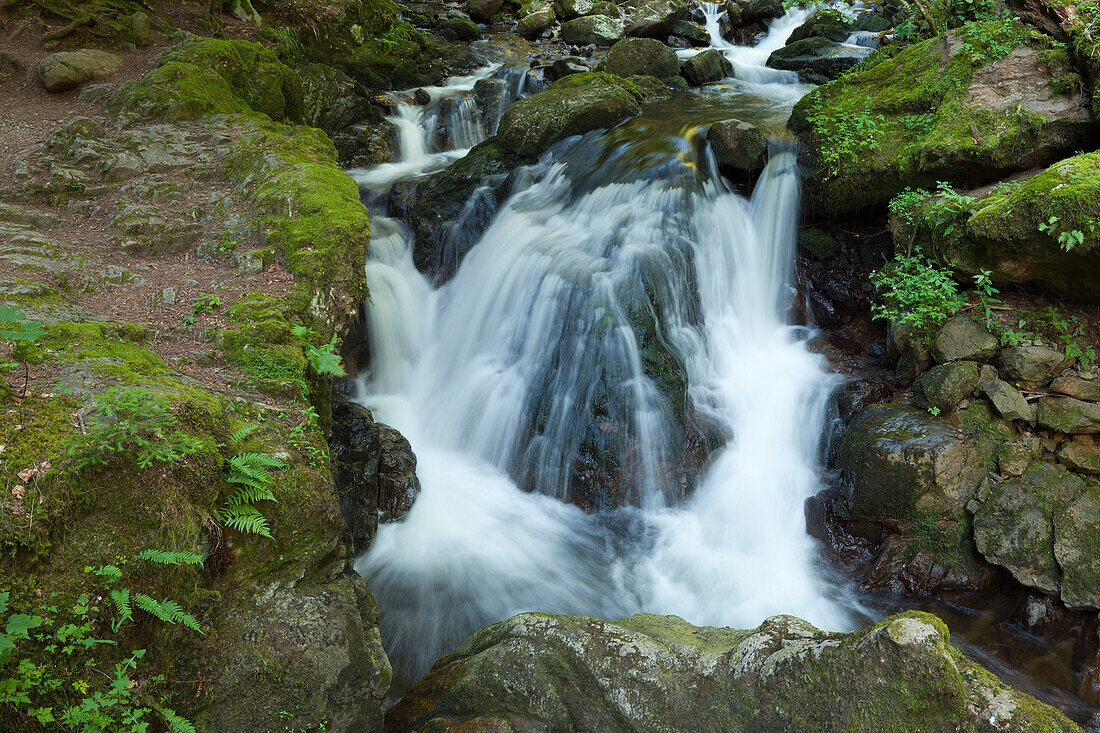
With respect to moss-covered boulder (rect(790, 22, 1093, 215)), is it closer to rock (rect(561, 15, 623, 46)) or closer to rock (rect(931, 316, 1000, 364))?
rock (rect(931, 316, 1000, 364))

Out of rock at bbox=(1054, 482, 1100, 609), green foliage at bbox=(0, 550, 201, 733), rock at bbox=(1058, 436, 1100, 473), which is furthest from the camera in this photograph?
rock at bbox=(1058, 436, 1100, 473)

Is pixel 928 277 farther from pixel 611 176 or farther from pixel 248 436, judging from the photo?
pixel 248 436

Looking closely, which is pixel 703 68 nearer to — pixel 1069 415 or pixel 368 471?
pixel 1069 415

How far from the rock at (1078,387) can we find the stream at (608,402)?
1.82m

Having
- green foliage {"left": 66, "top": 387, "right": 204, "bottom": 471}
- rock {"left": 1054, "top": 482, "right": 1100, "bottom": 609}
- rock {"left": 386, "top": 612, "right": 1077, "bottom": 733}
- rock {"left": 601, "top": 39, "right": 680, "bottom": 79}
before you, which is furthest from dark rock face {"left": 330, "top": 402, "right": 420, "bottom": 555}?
rock {"left": 601, "top": 39, "right": 680, "bottom": 79}

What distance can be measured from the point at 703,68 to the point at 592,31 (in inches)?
173

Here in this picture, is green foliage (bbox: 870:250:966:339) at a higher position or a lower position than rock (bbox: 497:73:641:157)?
lower

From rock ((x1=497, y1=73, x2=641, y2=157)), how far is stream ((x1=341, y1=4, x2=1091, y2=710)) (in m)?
0.71

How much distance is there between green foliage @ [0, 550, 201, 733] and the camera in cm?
221

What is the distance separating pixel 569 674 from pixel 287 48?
1227 cm

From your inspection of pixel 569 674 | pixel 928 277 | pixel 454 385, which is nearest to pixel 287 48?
pixel 454 385

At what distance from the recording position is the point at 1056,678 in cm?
449

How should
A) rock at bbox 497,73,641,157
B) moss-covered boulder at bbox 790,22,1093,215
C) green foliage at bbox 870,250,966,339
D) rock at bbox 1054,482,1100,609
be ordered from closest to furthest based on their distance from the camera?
rock at bbox 1054,482,1100,609 → green foliage at bbox 870,250,966,339 → moss-covered boulder at bbox 790,22,1093,215 → rock at bbox 497,73,641,157

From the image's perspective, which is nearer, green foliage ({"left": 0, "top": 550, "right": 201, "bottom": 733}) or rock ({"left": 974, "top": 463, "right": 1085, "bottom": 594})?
green foliage ({"left": 0, "top": 550, "right": 201, "bottom": 733})
